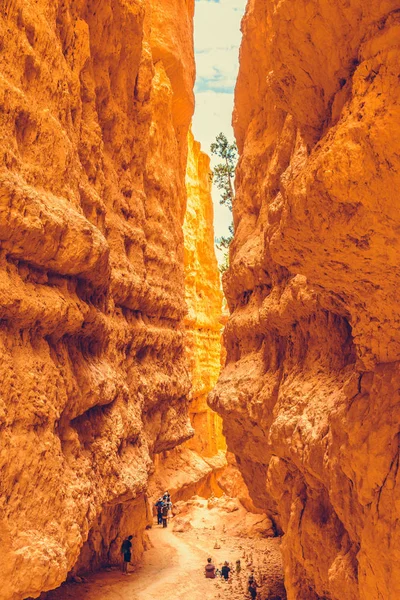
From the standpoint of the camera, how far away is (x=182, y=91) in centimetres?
1812

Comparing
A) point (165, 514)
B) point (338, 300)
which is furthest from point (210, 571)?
point (338, 300)

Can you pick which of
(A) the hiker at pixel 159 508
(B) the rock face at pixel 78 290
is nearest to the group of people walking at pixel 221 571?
(B) the rock face at pixel 78 290

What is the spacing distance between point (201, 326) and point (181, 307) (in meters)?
15.6

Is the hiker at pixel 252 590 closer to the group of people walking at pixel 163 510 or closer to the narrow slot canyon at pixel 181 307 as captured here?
the narrow slot canyon at pixel 181 307

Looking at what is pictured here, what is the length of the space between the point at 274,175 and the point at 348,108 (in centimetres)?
593

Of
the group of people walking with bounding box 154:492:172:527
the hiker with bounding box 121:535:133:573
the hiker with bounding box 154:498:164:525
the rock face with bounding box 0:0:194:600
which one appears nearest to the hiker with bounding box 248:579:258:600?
the hiker with bounding box 121:535:133:573

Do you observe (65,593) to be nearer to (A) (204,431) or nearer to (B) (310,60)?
(B) (310,60)

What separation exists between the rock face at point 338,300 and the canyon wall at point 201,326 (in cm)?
1787

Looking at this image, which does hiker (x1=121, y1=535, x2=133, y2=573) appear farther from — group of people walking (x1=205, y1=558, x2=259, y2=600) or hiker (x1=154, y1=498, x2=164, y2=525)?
hiker (x1=154, y1=498, x2=164, y2=525)

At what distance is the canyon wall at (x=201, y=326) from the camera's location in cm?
2784

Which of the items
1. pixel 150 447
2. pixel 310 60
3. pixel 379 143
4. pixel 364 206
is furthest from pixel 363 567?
pixel 150 447

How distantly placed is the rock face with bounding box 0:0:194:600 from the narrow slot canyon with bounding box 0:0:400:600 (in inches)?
1.6

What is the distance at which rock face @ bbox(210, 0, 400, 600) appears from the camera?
352 cm

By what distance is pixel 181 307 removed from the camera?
16062 millimetres
